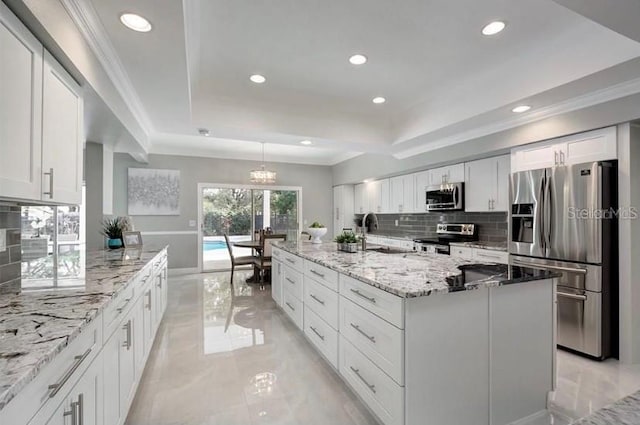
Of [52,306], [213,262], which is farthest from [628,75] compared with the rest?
[213,262]

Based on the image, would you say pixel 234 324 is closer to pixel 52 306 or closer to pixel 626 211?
pixel 52 306

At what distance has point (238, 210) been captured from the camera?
719cm

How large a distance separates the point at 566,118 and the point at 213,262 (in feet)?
21.8

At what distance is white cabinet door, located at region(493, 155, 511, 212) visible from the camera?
3.96m

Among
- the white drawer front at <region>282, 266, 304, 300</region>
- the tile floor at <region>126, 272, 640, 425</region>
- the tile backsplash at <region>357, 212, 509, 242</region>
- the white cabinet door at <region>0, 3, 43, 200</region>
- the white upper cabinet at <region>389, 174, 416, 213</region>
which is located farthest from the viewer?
the white upper cabinet at <region>389, 174, 416, 213</region>

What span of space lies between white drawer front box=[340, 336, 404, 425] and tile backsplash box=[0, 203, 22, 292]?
196cm

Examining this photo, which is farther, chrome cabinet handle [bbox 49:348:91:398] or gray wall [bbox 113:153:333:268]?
gray wall [bbox 113:153:333:268]

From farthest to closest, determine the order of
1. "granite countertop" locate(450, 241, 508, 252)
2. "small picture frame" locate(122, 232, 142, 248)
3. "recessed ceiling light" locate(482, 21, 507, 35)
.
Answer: "granite countertop" locate(450, 241, 508, 252) → "small picture frame" locate(122, 232, 142, 248) → "recessed ceiling light" locate(482, 21, 507, 35)

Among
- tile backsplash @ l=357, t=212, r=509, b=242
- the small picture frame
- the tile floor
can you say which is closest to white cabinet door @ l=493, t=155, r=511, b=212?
tile backsplash @ l=357, t=212, r=509, b=242

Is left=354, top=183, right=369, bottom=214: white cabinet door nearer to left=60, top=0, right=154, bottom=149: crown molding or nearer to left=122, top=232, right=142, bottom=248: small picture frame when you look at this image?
left=122, top=232, right=142, bottom=248: small picture frame

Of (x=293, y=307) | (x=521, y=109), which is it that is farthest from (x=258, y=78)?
(x=521, y=109)

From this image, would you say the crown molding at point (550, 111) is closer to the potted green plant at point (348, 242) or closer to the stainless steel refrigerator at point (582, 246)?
the stainless steel refrigerator at point (582, 246)

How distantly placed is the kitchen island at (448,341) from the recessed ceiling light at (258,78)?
224cm

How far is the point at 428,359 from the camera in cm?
158
